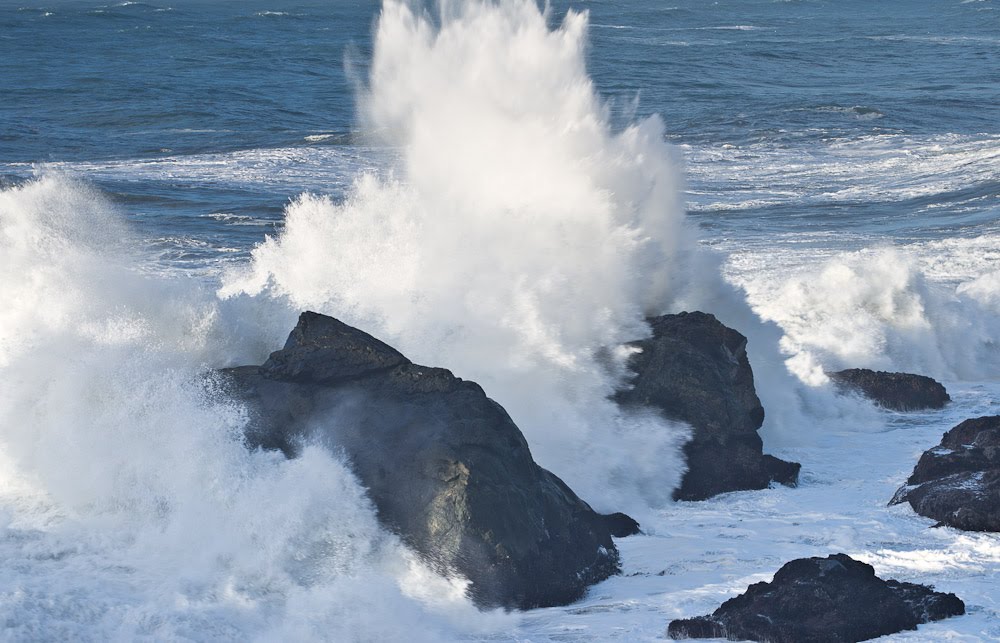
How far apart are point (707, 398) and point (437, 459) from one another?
3502mm

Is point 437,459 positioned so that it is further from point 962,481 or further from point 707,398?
point 962,481

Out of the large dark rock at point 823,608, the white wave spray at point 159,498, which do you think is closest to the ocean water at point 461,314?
the white wave spray at point 159,498

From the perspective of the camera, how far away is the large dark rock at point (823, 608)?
7625mm

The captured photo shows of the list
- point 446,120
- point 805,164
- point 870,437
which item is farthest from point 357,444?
point 805,164

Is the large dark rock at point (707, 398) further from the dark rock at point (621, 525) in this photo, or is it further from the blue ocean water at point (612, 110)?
the blue ocean water at point (612, 110)

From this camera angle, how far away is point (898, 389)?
44.8 feet

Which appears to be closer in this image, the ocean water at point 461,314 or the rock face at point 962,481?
the ocean water at point 461,314

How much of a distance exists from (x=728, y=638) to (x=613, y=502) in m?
3.00

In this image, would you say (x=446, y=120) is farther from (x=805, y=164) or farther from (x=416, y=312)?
(x=805, y=164)

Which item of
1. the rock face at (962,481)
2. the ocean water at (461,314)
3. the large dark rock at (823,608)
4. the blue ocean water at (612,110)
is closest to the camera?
the large dark rock at (823,608)

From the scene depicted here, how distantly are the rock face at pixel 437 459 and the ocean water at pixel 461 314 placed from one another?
0.63 feet

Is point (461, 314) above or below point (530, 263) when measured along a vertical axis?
below

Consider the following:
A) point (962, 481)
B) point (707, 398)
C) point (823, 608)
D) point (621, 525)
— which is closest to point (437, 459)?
point (621, 525)

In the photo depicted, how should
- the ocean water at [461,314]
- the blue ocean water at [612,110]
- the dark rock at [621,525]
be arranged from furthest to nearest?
the blue ocean water at [612,110]
the dark rock at [621,525]
the ocean water at [461,314]
